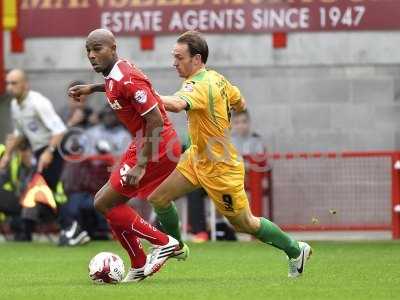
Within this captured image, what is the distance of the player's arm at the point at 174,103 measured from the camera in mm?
10484

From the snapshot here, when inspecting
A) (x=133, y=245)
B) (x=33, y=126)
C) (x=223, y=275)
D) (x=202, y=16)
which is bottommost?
(x=223, y=275)

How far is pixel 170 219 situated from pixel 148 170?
0.91m

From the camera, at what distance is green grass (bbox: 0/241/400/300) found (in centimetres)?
1009

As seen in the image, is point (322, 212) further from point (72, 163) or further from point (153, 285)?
point (153, 285)

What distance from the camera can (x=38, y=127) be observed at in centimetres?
1608

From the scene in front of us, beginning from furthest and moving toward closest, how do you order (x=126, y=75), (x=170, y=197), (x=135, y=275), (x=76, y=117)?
(x=76, y=117)
(x=170, y=197)
(x=135, y=275)
(x=126, y=75)

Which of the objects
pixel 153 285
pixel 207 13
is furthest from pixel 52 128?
pixel 153 285

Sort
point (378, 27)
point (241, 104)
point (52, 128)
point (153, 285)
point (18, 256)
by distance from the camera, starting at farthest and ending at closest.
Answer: point (378, 27) < point (52, 128) < point (18, 256) < point (241, 104) < point (153, 285)

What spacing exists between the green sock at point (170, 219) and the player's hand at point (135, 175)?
1239 mm

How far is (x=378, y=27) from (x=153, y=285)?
7.53 meters

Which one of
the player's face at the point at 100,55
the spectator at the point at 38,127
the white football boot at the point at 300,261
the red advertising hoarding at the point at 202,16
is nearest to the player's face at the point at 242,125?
the red advertising hoarding at the point at 202,16

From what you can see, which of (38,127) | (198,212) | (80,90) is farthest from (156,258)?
(198,212)

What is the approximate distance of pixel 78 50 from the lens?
60.2 ft

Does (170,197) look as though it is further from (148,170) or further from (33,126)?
(33,126)
